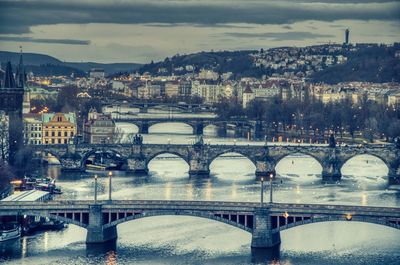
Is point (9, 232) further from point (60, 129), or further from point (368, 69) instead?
point (368, 69)

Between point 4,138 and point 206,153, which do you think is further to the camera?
point 206,153

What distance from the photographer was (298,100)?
387 ft

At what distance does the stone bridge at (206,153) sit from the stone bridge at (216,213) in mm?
21460

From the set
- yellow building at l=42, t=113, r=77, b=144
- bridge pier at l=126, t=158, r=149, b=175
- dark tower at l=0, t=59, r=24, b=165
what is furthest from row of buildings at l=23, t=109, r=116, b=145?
bridge pier at l=126, t=158, r=149, b=175

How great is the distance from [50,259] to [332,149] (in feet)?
91.5

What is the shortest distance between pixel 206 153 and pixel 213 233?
21.9 meters

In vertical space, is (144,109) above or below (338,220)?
above

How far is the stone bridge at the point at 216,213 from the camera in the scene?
154ft

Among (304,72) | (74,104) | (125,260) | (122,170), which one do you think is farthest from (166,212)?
(304,72)

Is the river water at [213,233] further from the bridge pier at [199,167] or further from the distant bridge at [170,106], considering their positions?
the distant bridge at [170,106]

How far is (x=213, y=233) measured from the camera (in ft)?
164

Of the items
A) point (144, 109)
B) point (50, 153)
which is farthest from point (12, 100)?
point (144, 109)

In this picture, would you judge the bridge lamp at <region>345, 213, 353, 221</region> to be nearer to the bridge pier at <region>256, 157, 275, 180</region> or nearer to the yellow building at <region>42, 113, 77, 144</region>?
the bridge pier at <region>256, 157, 275, 180</region>

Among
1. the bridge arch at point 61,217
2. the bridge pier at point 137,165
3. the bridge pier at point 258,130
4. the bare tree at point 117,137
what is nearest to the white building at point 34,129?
the bare tree at point 117,137
